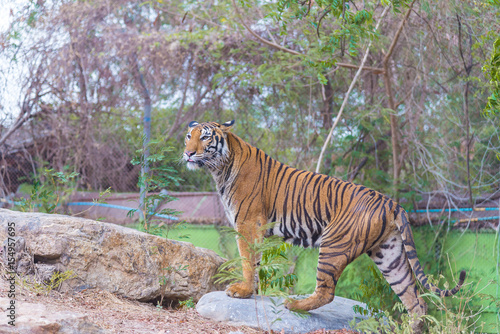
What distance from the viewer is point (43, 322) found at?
107 inches

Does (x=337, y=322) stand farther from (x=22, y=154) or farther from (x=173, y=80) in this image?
(x=22, y=154)

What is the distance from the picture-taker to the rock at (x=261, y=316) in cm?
390

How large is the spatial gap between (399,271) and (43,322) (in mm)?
3009

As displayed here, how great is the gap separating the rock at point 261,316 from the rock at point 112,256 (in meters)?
0.54

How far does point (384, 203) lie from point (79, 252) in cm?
287

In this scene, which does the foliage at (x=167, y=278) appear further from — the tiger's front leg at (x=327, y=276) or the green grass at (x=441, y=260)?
the tiger's front leg at (x=327, y=276)

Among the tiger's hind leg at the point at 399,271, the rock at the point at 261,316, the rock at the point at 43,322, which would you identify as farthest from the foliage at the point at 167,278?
the tiger's hind leg at the point at 399,271

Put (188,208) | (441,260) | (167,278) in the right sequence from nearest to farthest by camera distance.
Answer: (167,278) → (441,260) → (188,208)

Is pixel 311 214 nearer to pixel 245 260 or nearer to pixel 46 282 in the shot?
pixel 245 260

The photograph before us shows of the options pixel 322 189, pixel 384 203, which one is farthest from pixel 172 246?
pixel 384 203

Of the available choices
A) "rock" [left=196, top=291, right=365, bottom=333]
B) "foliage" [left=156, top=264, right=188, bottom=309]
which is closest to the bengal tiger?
"rock" [left=196, top=291, right=365, bottom=333]

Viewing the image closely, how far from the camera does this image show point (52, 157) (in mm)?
7977

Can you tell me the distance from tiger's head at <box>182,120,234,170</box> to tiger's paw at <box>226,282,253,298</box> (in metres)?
1.17

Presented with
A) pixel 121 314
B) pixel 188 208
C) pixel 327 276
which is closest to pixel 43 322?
pixel 121 314
